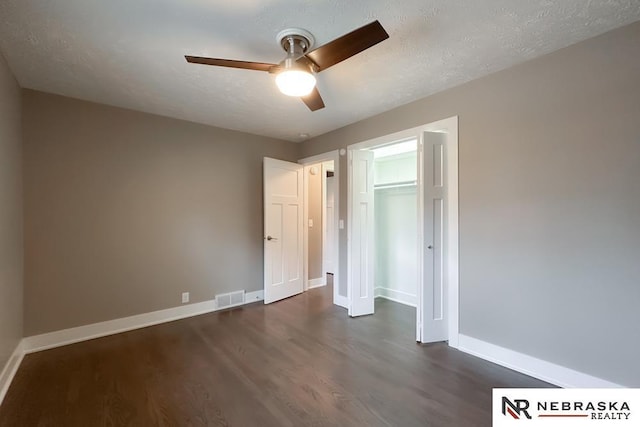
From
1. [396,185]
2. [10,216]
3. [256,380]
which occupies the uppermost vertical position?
[396,185]

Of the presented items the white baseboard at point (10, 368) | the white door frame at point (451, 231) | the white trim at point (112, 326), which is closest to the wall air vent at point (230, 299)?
the white trim at point (112, 326)

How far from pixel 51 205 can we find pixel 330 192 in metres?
4.73

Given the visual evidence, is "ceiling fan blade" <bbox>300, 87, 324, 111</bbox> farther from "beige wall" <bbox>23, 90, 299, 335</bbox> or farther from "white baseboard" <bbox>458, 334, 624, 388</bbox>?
"white baseboard" <bbox>458, 334, 624, 388</bbox>

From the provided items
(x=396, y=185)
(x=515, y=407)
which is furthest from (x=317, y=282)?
(x=515, y=407)

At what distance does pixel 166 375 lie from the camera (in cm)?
229

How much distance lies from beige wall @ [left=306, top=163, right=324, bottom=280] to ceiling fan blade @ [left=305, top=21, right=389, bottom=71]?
3.30 metres

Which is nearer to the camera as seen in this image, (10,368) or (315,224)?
(10,368)

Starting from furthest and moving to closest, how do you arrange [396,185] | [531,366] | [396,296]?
[396,296] → [396,185] → [531,366]

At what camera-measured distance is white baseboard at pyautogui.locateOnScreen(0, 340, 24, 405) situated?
206cm

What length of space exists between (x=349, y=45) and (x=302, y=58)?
1.10 ft

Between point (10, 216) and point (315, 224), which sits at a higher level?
point (10, 216)

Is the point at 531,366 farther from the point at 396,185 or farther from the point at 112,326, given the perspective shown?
the point at 112,326

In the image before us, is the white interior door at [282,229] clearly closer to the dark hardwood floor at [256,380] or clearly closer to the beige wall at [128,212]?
the beige wall at [128,212]

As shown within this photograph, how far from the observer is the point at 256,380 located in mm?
2211
